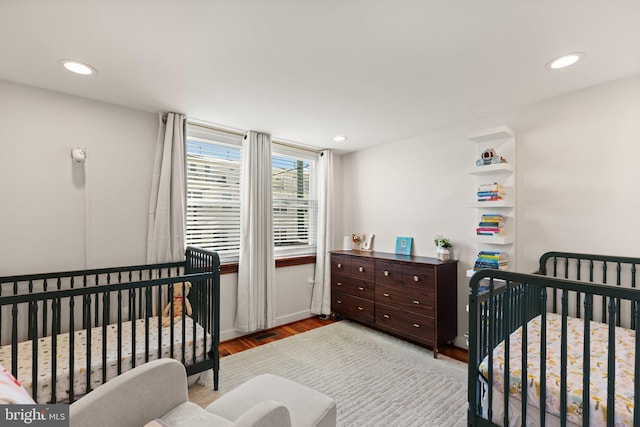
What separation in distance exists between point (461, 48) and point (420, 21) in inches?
15.5

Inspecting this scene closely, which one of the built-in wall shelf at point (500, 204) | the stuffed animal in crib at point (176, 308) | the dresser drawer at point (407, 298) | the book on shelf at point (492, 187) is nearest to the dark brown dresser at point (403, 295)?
the dresser drawer at point (407, 298)

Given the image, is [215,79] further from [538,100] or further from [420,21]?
[538,100]

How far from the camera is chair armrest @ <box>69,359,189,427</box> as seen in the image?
108 centimetres

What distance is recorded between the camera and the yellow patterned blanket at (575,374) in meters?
1.26

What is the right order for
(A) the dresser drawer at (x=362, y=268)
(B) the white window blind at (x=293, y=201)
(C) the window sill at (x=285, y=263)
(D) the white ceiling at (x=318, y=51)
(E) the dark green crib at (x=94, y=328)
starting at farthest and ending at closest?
1. (B) the white window blind at (x=293, y=201)
2. (A) the dresser drawer at (x=362, y=268)
3. (C) the window sill at (x=285, y=263)
4. (E) the dark green crib at (x=94, y=328)
5. (D) the white ceiling at (x=318, y=51)

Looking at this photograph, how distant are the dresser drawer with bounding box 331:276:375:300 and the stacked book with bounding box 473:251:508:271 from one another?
1146 millimetres

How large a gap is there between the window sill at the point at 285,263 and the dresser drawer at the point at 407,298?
106cm

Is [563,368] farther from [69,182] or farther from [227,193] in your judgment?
[69,182]

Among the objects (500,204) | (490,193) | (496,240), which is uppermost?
(490,193)

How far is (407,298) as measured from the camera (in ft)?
9.82

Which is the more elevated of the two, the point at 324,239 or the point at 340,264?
the point at 324,239

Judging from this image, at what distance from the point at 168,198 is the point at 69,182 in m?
0.72

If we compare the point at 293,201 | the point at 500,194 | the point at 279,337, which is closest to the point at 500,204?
the point at 500,194

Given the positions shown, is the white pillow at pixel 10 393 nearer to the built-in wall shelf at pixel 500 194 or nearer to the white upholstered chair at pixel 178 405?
the white upholstered chair at pixel 178 405
